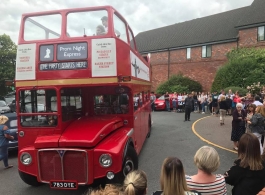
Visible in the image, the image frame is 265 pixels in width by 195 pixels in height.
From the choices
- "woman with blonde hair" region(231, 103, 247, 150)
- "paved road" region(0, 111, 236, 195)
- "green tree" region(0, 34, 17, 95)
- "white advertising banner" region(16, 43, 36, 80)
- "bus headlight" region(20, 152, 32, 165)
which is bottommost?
"paved road" region(0, 111, 236, 195)

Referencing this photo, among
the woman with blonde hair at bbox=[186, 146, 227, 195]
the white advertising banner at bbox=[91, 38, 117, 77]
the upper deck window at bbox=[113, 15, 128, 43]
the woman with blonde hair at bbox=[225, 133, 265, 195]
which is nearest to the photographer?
the woman with blonde hair at bbox=[186, 146, 227, 195]

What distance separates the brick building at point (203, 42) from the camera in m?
Answer: 26.2

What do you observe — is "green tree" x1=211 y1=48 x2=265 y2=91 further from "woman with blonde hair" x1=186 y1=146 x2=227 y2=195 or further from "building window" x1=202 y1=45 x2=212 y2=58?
"woman with blonde hair" x1=186 y1=146 x2=227 y2=195

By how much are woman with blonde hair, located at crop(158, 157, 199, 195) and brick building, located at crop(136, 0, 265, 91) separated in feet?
86.8

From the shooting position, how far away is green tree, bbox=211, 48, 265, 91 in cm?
2114

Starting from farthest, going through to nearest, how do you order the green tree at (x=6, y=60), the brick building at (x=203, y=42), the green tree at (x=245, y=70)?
1. the green tree at (x=6, y=60)
2. the brick building at (x=203, y=42)
3. the green tree at (x=245, y=70)

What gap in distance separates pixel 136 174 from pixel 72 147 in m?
2.50

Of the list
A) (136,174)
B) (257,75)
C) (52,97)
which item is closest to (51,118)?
(52,97)

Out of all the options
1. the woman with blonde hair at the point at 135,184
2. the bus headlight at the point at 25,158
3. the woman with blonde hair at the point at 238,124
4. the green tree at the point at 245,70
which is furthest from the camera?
the green tree at the point at 245,70

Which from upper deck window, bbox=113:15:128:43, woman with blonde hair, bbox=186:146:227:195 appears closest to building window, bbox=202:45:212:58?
upper deck window, bbox=113:15:128:43

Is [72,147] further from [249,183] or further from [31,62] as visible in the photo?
[249,183]

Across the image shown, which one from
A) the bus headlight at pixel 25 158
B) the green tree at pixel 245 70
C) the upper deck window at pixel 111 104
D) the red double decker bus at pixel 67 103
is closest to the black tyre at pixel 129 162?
the red double decker bus at pixel 67 103

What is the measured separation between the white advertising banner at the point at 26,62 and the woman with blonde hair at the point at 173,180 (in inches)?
156

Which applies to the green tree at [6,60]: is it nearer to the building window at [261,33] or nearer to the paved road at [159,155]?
the paved road at [159,155]
